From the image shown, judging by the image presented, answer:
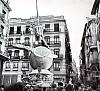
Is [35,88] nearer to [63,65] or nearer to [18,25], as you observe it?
[63,65]

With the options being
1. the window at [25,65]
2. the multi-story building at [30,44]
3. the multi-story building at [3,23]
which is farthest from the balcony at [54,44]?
the multi-story building at [3,23]

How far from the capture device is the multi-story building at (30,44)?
35219 mm

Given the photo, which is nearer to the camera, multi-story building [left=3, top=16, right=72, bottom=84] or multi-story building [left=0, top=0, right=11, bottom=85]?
multi-story building [left=0, top=0, right=11, bottom=85]

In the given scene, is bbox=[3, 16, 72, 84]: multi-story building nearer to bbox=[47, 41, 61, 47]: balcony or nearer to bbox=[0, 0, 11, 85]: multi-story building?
bbox=[47, 41, 61, 47]: balcony

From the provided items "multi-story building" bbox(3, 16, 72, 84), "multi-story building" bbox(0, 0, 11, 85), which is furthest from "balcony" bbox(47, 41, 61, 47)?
"multi-story building" bbox(0, 0, 11, 85)

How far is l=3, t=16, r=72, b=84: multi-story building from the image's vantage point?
116 feet

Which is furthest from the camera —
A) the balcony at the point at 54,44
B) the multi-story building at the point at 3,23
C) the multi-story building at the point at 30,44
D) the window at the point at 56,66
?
the balcony at the point at 54,44

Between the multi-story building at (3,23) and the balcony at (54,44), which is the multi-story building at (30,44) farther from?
the multi-story building at (3,23)

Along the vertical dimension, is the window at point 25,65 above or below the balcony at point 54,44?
below

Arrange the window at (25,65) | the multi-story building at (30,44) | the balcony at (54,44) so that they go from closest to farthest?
the multi-story building at (30,44), the window at (25,65), the balcony at (54,44)

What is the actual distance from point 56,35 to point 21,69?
9.17 meters

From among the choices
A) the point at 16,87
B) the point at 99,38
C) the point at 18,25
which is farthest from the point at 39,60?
the point at 18,25

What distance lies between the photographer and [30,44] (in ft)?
120

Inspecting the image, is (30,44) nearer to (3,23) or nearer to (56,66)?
(56,66)
